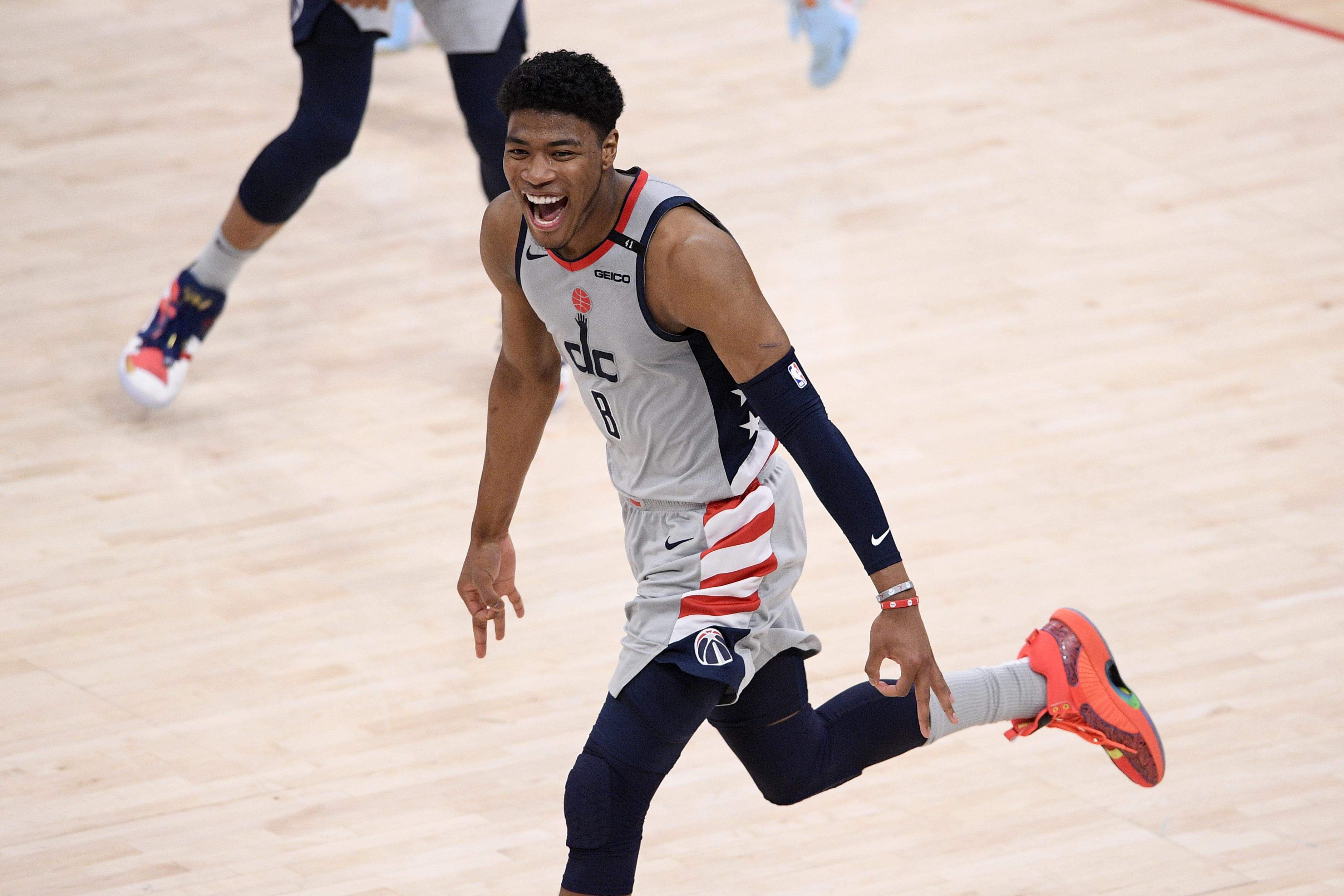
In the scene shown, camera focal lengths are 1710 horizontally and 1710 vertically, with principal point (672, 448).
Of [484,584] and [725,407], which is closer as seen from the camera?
[725,407]

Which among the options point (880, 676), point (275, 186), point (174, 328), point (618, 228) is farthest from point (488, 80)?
point (880, 676)

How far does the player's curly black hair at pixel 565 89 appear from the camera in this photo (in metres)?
2.35

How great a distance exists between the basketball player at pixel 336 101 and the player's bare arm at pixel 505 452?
1.68m

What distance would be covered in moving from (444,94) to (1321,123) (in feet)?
10.8

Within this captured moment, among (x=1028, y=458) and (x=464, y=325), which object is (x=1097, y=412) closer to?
(x=1028, y=458)

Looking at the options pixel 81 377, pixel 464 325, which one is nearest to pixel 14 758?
pixel 81 377

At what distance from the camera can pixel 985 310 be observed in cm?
502

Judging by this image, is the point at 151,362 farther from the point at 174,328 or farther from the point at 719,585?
the point at 719,585

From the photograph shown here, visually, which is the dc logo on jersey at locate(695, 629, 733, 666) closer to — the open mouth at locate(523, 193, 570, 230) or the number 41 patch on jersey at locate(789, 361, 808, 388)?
the number 41 patch on jersey at locate(789, 361, 808, 388)

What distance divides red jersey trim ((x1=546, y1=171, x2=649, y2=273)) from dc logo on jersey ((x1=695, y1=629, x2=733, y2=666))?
1.84ft

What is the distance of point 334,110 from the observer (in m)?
4.29

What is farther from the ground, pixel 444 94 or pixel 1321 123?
pixel 1321 123

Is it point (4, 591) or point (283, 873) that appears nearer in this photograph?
point (283, 873)

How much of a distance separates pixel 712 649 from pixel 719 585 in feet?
0.35
